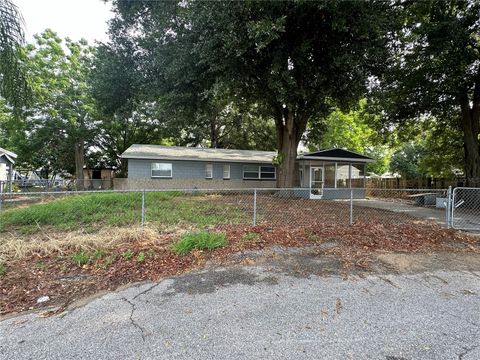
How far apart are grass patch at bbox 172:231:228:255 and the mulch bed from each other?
131 mm

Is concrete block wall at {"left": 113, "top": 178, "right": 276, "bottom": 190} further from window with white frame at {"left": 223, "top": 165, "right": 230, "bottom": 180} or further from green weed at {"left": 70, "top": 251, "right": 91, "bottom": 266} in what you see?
green weed at {"left": 70, "top": 251, "right": 91, "bottom": 266}

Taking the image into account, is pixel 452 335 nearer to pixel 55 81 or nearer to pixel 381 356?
pixel 381 356

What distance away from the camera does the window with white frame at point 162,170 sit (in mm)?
18891

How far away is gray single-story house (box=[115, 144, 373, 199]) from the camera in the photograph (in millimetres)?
17844

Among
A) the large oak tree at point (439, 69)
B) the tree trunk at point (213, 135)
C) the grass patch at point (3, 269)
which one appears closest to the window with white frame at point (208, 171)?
the tree trunk at point (213, 135)

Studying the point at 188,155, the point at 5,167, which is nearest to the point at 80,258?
the point at 188,155

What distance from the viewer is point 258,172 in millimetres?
21594

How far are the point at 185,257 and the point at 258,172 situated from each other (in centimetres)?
1711

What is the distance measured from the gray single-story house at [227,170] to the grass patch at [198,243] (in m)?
12.1

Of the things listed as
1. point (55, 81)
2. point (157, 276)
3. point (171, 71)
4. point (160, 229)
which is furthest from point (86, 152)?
point (157, 276)

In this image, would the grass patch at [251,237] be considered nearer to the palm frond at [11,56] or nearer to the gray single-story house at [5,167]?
the palm frond at [11,56]

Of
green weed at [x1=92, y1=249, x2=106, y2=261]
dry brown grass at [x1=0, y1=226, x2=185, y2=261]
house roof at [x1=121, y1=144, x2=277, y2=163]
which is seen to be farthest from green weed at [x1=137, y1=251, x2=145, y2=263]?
house roof at [x1=121, y1=144, x2=277, y2=163]

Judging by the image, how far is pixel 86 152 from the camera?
29.3 meters

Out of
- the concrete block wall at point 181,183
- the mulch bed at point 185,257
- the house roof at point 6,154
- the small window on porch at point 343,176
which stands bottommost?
the mulch bed at point 185,257
